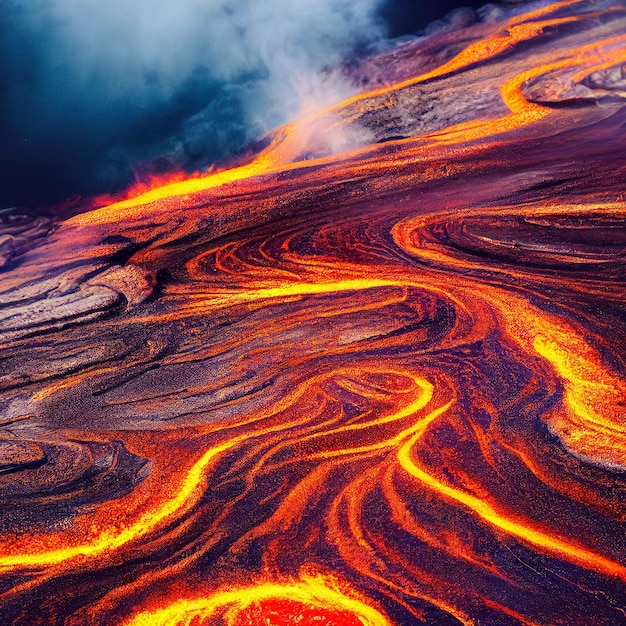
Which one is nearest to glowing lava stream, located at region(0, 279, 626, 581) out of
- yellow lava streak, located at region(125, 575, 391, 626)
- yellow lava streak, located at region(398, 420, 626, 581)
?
yellow lava streak, located at region(398, 420, 626, 581)

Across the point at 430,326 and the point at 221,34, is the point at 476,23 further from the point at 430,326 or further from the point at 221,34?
the point at 430,326

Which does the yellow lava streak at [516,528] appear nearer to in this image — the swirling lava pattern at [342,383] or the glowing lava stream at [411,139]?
the swirling lava pattern at [342,383]

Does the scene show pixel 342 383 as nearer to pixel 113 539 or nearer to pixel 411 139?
pixel 113 539

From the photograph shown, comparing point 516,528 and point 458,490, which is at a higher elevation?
point 458,490

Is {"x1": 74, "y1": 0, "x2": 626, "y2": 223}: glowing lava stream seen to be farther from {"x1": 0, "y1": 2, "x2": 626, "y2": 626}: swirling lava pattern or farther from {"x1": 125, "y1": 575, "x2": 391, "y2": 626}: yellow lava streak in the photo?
{"x1": 125, "y1": 575, "x2": 391, "y2": 626}: yellow lava streak

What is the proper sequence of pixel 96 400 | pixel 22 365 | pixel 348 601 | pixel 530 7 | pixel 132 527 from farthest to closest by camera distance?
pixel 530 7 < pixel 22 365 < pixel 96 400 < pixel 132 527 < pixel 348 601

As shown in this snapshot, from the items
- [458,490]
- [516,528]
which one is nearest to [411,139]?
[458,490]

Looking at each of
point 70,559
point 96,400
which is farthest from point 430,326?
point 70,559
